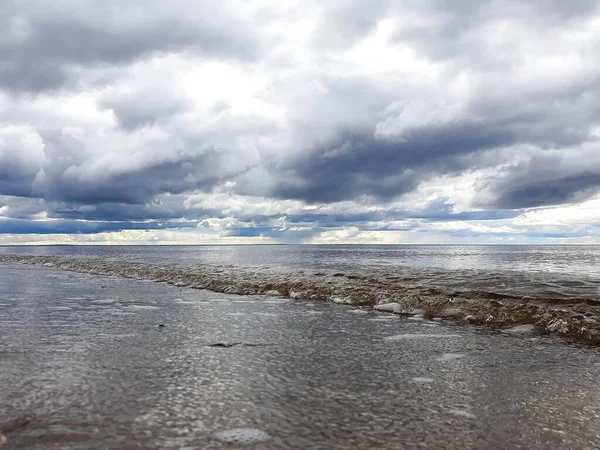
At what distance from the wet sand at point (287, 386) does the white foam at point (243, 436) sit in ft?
0.03

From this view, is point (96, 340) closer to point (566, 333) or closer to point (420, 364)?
point (420, 364)

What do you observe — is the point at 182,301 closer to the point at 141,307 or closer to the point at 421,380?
the point at 141,307

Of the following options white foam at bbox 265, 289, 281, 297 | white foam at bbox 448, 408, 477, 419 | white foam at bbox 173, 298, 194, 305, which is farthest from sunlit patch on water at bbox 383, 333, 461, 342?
white foam at bbox 265, 289, 281, 297

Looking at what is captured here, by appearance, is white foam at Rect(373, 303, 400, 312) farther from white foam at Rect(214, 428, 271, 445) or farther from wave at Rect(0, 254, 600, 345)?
white foam at Rect(214, 428, 271, 445)

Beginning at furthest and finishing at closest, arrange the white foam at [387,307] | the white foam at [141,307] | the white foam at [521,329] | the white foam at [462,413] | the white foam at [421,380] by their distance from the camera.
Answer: the white foam at [387,307] → the white foam at [141,307] → the white foam at [521,329] → the white foam at [421,380] → the white foam at [462,413]

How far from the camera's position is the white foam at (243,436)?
4.02 meters

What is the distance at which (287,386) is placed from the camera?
18.7ft

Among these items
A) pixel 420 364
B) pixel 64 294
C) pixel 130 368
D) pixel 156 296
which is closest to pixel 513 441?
pixel 420 364

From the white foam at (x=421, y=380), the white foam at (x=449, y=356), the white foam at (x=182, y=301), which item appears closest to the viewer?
the white foam at (x=421, y=380)

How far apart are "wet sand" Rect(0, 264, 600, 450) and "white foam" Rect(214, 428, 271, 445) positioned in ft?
0.03

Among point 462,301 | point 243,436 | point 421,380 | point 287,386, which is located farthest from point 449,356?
point 462,301

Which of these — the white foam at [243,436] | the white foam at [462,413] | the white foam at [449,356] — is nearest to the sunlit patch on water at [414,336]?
the white foam at [449,356]

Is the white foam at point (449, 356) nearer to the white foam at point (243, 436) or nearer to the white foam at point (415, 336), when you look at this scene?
the white foam at point (415, 336)

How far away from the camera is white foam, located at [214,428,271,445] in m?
4.02
